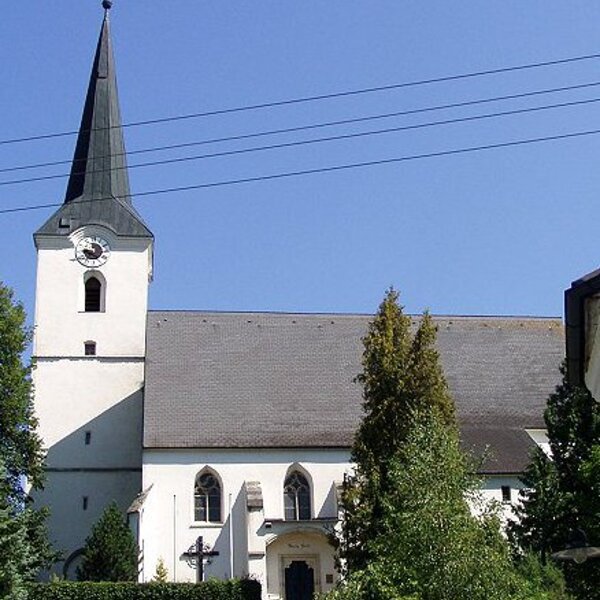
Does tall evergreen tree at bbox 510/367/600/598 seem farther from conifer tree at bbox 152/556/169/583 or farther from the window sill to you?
conifer tree at bbox 152/556/169/583

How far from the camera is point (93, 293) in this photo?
122 feet

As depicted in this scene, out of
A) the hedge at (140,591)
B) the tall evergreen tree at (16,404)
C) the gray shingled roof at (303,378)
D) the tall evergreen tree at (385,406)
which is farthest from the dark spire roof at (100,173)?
the tall evergreen tree at (385,406)

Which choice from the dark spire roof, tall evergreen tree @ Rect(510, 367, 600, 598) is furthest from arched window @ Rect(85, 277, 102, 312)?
tall evergreen tree @ Rect(510, 367, 600, 598)

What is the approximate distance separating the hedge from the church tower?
6.96m

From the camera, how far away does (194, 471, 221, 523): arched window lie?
1304 inches

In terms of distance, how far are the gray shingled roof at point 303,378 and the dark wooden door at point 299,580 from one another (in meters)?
3.59

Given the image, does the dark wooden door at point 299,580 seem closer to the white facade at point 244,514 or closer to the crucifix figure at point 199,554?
the white facade at point 244,514

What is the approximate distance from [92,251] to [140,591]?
13.7 m

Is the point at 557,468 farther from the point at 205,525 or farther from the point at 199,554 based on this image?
the point at 205,525

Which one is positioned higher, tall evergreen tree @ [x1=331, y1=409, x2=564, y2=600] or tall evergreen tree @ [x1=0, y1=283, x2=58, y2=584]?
tall evergreen tree @ [x1=0, y1=283, x2=58, y2=584]

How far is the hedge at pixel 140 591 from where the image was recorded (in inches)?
1048

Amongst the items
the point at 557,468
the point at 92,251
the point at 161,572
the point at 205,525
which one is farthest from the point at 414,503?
the point at 92,251

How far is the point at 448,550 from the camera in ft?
57.1

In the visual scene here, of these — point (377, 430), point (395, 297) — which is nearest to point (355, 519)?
point (377, 430)
